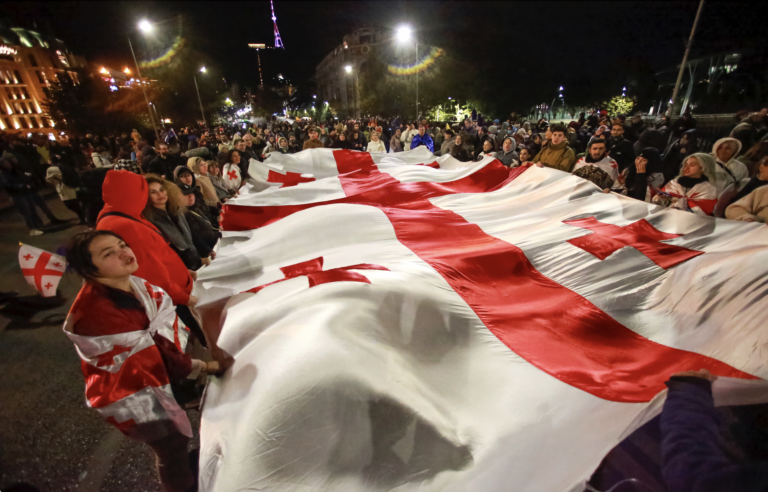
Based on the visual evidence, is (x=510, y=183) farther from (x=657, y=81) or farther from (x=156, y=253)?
(x=657, y=81)

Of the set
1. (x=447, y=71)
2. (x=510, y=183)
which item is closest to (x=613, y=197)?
Answer: (x=510, y=183)

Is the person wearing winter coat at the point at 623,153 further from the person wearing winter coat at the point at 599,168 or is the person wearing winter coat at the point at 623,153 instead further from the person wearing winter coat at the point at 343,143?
the person wearing winter coat at the point at 343,143

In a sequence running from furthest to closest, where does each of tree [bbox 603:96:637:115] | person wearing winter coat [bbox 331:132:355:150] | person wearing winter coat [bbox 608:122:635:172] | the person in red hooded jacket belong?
tree [bbox 603:96:637:115] < person wearing winter coat [bbox 331:132:355:150] < person wearing winter coat [bbox 608:122:635:172] < the person in red hooded jacket

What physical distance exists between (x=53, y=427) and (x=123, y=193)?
1.96m

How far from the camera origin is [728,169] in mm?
3607

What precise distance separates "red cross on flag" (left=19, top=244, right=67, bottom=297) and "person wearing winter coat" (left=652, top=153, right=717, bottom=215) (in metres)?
5.23

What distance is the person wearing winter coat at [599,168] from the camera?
167 inches

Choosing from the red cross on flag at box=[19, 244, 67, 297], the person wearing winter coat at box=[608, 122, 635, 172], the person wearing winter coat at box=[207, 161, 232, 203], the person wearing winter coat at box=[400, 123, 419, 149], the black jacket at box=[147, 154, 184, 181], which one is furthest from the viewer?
the person wearing winter coat at box=[400, 123, 419, 149]

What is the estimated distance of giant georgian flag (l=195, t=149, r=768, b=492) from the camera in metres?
1.47

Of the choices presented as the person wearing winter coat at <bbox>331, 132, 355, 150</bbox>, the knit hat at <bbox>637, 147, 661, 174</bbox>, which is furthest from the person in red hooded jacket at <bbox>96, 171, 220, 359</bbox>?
the person wearing winter coat at <bbox>331, 132, 355, 150</bbox>

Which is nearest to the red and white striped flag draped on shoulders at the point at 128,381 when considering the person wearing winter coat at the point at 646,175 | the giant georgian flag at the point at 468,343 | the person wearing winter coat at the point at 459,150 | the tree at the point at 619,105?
the giant georgian flag at the point at 468,343

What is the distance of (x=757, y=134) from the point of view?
614 cm

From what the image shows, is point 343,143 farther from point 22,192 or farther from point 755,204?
point 755,204

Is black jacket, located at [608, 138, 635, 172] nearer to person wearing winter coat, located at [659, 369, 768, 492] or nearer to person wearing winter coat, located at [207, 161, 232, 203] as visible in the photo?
person wearing winter coat, located at [659, 369, 768, 492]
